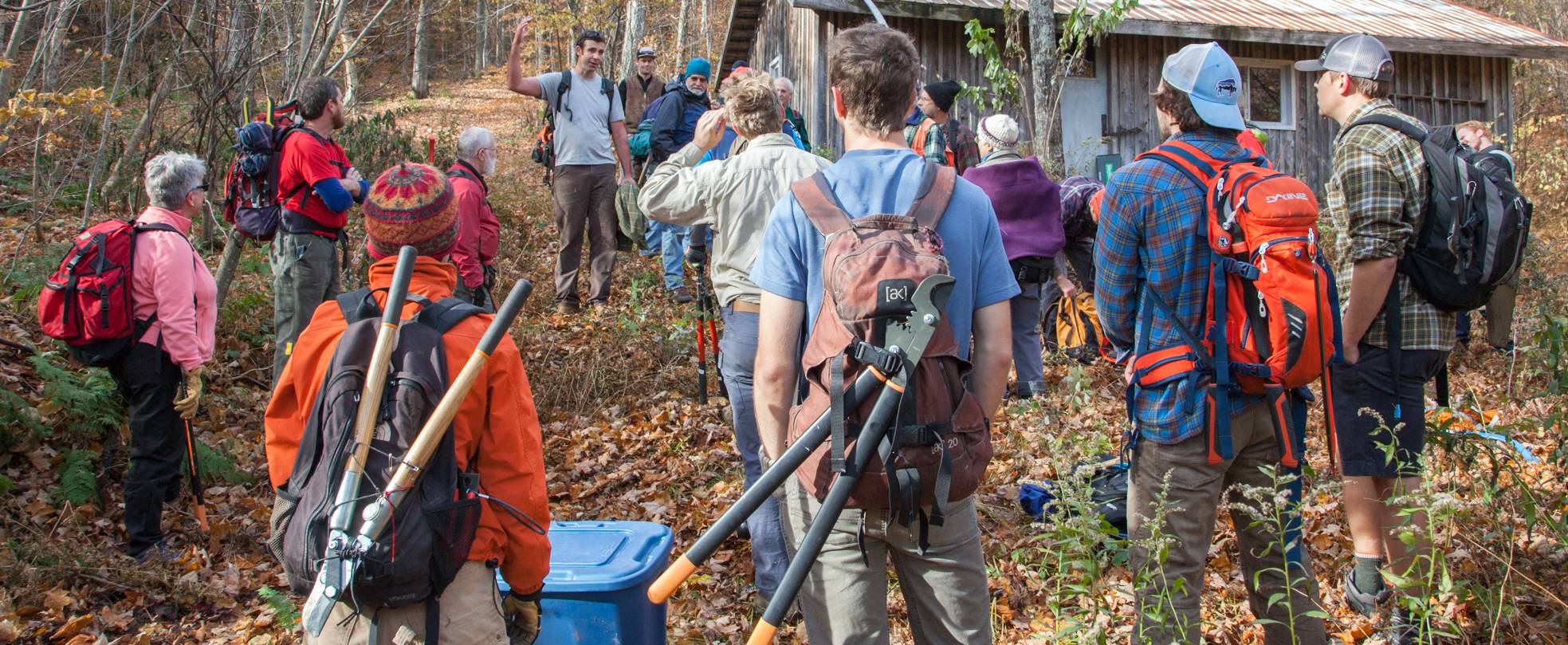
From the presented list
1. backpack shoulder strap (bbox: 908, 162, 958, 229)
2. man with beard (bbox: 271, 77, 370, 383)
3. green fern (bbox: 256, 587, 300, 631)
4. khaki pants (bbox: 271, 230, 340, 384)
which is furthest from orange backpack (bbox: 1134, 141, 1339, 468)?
khaki pants (bbox: 271, 230, 340, 384)

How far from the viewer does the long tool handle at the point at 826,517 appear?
2.36 metres

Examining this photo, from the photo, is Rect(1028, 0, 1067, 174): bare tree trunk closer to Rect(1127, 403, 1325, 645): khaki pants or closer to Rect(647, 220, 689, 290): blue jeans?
Rect(647, 220, 689, 290): blue jeans

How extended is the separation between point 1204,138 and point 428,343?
91.9 inches

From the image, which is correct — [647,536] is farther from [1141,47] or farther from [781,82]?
[1141,47]

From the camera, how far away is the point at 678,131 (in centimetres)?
939

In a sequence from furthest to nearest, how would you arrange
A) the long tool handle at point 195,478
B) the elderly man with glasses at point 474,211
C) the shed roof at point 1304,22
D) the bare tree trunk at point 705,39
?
the bare tree trunk at point 705,39 < the shed roof at point 1304,22 < the elderly man with glasses at point 474,211 < the long tool handle at point 195,478

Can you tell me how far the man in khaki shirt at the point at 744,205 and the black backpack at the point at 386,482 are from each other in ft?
5.86

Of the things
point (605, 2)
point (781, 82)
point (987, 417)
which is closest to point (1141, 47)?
point (781, 82)

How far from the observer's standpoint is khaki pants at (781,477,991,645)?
2633 millimetres

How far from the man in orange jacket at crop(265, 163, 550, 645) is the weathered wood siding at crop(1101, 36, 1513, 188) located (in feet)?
42.7

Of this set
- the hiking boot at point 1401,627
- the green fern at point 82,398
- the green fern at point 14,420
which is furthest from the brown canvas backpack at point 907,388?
the green fern at point 14,420

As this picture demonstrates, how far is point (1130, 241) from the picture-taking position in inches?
128

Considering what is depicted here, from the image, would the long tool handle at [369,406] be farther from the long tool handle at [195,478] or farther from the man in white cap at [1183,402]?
the long tool handle at [195,478]

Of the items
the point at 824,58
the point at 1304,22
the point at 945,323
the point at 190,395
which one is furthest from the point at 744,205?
the point at 1304,22
